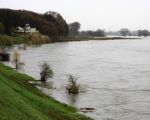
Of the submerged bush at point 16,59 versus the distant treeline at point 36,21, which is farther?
the distant treeline at point 36,21

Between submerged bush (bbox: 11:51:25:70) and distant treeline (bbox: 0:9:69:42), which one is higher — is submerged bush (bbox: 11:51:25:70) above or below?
below

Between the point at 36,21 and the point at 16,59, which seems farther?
the point at 36,21

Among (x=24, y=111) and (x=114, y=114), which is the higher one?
→ (x=24, y=111)

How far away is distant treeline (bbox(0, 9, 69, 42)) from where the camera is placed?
164 metres

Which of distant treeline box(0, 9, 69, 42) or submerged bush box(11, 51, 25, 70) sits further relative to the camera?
distant treeline box(0, 9, 69, 42)

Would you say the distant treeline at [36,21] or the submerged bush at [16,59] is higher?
the distant treeline at [36,21]

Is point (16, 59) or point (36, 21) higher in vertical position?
point (36, 21)

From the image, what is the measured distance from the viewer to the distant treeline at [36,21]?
16350 cm

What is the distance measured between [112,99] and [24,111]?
17061 millimetres

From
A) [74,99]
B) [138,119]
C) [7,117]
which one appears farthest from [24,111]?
[74,99]

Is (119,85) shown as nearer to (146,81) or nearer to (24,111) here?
(146,81)

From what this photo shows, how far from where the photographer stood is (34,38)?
151 m

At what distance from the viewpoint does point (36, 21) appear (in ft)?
580

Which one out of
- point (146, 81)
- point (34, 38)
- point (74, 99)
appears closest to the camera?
point (74, 99)
